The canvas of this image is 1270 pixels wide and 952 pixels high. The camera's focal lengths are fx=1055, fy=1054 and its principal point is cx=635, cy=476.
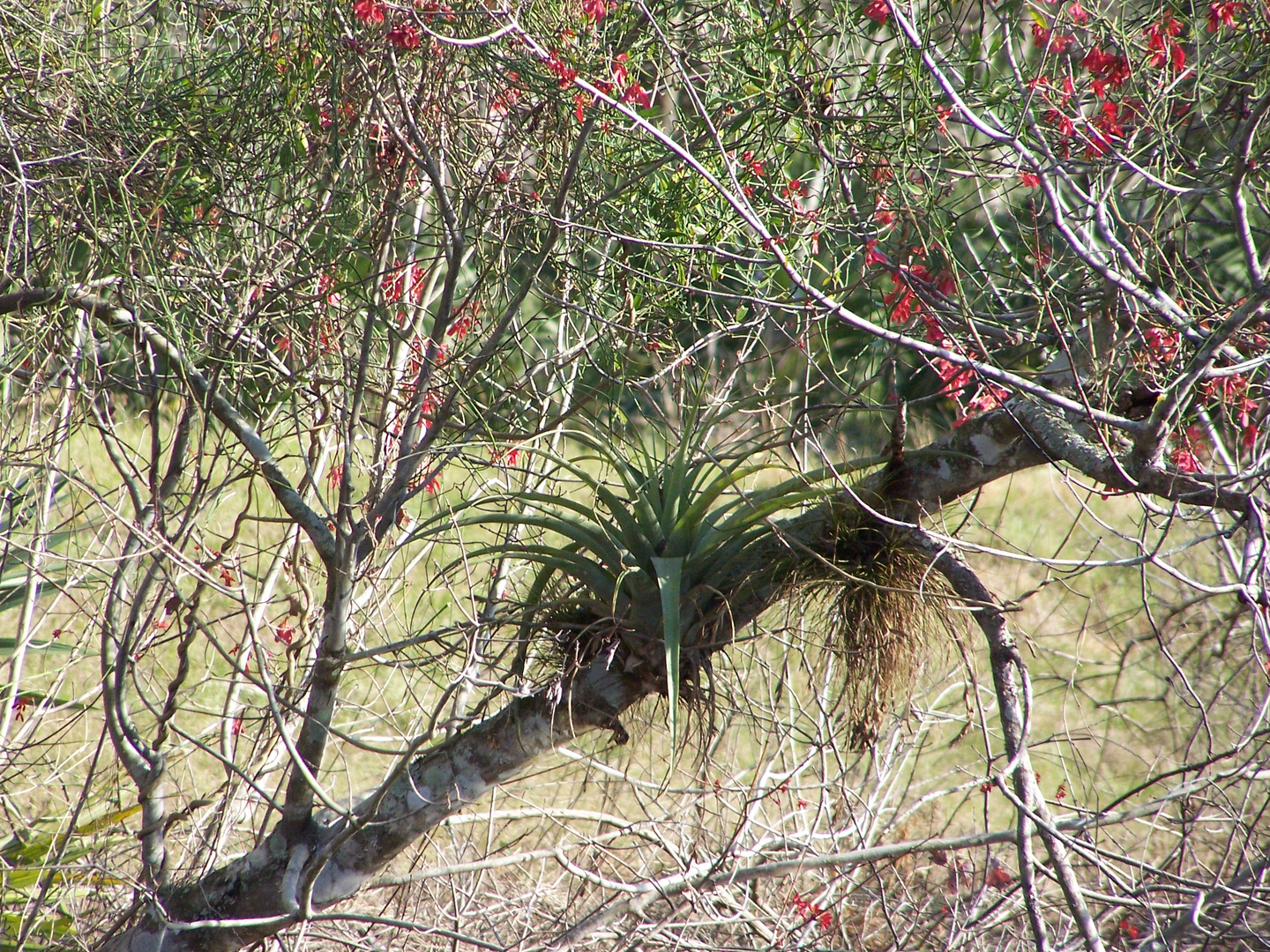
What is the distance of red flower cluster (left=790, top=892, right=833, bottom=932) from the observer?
3062 mm

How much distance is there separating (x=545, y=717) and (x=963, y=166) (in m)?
2.00

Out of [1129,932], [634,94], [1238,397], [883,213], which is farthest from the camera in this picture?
[1129,932]

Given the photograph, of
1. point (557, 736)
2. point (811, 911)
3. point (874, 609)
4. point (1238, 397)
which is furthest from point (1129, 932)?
point (557, 736)

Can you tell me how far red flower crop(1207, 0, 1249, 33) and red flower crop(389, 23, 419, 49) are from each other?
1.71 m

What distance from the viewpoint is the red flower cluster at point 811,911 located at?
306cm

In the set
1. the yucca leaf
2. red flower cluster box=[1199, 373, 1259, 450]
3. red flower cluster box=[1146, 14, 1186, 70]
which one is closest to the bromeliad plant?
the yucca leaf

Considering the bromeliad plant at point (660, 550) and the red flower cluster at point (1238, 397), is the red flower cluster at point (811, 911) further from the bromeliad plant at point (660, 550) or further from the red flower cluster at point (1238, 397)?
the red flower cluster at point (1238, 397)

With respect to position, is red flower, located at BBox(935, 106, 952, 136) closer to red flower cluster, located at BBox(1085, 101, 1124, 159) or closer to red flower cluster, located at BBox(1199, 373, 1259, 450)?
red flower cluster, located at BBox(1085, 101, 1124, 159)

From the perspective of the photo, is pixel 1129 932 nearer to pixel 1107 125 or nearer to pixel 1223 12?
pixel 1107 125

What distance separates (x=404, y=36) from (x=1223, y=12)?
1.73m

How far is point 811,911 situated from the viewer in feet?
10.7

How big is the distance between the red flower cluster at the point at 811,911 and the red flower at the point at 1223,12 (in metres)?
2.38

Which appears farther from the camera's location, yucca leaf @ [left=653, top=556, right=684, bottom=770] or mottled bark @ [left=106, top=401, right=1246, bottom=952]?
yucca leaf @ [left=653, top=556, right=684, bottom=770]

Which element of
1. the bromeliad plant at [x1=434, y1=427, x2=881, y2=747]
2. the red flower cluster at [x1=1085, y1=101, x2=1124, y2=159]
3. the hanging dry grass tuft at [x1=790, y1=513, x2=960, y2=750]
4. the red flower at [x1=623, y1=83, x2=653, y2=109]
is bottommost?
the hanging dry grass tuft at [x1=790, y1=513, x2=960, y2=750]
